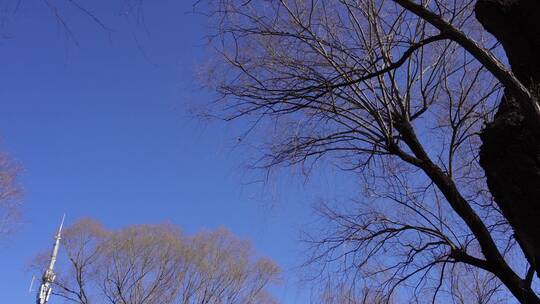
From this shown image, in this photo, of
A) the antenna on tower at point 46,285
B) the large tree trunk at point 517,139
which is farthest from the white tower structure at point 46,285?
the large tree trunk at point 517,139

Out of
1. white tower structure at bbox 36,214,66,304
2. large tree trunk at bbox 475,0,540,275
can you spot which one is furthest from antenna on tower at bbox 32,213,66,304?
large tree trunk at bbox 475,0,540,275

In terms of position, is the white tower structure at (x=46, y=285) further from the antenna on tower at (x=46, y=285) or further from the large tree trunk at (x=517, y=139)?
the large tree trunk at (x=517, y=139)

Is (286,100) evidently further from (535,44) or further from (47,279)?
(47,279)

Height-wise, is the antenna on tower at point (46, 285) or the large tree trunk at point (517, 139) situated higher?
the antenna on tower at point (46, 285)

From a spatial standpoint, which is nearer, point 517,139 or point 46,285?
point 517,139

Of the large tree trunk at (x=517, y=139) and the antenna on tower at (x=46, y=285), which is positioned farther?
the antenna on tower at (x=46, y=285)

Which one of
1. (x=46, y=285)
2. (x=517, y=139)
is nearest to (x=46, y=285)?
(x=46, y=285)

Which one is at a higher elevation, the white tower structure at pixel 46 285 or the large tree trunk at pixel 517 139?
the white tower structure at pixel 46 285

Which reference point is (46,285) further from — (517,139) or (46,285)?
(517,139)

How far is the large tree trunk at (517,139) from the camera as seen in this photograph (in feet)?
13.6

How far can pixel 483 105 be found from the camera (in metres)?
7.05

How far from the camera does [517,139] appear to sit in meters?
4.34

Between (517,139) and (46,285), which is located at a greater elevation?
(46,285)

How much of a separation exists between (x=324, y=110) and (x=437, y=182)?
1485mm
